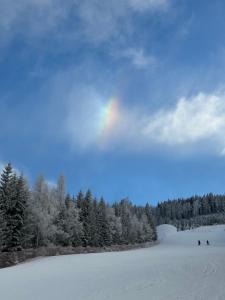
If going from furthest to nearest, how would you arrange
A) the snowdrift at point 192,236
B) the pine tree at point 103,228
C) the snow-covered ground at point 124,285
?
the snowdrift at point 192,236
the pine tree at point 103,228
the snow-covered ground at point 124,285

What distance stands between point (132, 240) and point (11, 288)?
247 ft

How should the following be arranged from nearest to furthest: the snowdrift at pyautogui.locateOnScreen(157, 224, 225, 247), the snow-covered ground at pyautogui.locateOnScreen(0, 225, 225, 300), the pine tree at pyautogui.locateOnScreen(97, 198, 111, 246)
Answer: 1. the snow-covered ground at pyautogui.locateOnScreen(0, 225, 225, 300)
2. the pine tree at pyautogui.locateOnScreen(97, 198, 111, 246)
3. the snowdrift at pyautogui.locateOnScreen(157, 224, 225, 247)

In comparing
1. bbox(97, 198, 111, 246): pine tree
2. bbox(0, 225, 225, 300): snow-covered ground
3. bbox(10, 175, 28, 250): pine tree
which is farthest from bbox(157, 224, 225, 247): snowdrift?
bbox(0, 225, 225, 300): snow-covered ground

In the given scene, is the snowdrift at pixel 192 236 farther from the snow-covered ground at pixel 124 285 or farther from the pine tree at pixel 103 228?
the snow-covered ground at pixel 124 285

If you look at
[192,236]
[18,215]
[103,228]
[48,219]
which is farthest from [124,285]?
[192,236]

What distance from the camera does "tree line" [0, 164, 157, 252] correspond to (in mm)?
44844

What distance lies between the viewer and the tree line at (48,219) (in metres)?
44.8

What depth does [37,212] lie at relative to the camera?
2071 inches

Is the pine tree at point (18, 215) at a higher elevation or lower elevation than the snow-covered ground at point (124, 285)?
higher

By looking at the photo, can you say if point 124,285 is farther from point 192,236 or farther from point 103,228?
point 192,236

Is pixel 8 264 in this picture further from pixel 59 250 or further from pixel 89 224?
pixel 89 224

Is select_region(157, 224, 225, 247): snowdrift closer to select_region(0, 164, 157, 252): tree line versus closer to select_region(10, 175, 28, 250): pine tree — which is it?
select_region(0, 164, 157, 252): tree line

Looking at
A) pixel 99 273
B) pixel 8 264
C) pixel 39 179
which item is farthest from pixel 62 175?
pixel 99 273

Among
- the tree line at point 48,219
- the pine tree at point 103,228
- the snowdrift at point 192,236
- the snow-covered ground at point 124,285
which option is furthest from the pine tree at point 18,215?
the snowdrift at point 192,236
